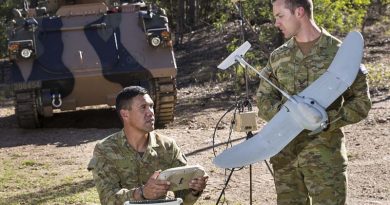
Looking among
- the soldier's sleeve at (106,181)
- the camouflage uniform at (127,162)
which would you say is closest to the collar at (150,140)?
the camouflage uniform at (127,162)

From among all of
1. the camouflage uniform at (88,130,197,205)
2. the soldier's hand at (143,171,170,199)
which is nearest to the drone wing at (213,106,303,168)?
the soldier's hand at (143,171,170,199)

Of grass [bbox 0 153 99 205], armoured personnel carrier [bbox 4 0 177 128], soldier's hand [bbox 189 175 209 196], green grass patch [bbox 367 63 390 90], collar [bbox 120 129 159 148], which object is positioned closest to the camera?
soldier's hand [bbox 189 175 209 196]

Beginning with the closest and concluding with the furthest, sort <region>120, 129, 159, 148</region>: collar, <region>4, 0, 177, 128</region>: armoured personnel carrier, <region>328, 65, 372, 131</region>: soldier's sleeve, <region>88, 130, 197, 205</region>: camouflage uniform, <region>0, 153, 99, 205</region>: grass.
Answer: <region>328, 65, 372, 131</region>: soldier's sleeve → <region>88, 130, 197, 205</region>: camouflage uniform → <region>120, 129, 159, 148</region>: collar → <region>0, 153, 99, 205</region>: grass → <region>4, 0, 177, 128</region>: armoured personnel carrier

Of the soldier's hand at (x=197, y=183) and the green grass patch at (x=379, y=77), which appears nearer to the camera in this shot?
the soldier's hand at (x=197, y=183)

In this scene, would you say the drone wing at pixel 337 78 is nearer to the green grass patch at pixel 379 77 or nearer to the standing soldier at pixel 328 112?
the standing soldier at pixel 328 112

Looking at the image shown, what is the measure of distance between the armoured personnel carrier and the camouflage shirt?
6.66 meters

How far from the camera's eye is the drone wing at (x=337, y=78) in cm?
406

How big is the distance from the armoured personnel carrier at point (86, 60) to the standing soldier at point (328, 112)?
6725mm


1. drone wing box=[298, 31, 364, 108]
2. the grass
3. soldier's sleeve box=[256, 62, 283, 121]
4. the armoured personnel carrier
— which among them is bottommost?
the grass

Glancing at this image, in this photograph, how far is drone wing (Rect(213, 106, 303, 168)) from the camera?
4066 mm

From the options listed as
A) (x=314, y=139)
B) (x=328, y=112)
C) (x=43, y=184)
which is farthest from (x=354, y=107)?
(x=43, y=184)

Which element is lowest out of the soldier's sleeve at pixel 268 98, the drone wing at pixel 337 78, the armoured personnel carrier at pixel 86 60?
the armoured personnel carrier at pixel 86 60

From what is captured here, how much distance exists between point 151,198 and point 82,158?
5.36m

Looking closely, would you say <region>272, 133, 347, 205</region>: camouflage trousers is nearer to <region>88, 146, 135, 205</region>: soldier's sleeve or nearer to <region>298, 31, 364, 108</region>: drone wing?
<region>298, 31, 364, 108</region>: drone wing
